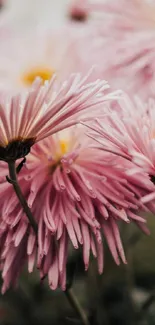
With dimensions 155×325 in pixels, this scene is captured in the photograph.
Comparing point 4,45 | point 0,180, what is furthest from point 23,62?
point 0,180

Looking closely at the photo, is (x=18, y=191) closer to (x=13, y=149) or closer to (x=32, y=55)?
(x=13, y=149)

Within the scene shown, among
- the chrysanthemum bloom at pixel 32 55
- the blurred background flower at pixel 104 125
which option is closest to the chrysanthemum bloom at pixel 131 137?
the blurred background flower at pixel 104 125

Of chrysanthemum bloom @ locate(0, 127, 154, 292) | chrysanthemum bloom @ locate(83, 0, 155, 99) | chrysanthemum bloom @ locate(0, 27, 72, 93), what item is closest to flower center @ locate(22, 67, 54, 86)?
chrysanthemum bloom @ locate(0, 27, 72, 93)

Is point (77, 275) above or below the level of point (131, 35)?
below

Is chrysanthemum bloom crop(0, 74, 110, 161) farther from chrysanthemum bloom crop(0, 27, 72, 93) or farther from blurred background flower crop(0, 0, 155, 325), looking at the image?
chrysanthemum bloom crop(0, 27, 72, 93)

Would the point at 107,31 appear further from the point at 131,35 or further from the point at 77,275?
the point at 77,275

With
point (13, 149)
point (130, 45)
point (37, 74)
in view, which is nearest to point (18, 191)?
point (13, 149)
